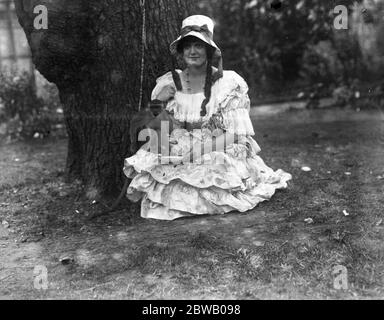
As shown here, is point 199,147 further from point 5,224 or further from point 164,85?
point 5,224

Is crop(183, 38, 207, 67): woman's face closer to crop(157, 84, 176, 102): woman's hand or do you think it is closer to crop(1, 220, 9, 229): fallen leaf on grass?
crop(157, 84, 176, 102): woman's hand

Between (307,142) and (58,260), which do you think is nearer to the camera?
(58,260)

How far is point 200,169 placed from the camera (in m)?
4.25

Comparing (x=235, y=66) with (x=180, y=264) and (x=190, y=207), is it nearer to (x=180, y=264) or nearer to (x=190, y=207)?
(x=190, y=207)

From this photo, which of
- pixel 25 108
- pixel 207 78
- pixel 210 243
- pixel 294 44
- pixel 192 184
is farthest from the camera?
pixel 294 44

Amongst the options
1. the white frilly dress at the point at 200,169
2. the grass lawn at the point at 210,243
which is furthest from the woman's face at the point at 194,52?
the grass lawn at the point at 210,243

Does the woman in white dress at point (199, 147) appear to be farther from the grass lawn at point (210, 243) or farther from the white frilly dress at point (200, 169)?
the grass lawn at point (210, 243)

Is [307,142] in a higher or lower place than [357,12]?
lower

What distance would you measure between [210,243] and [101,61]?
1.70 metres

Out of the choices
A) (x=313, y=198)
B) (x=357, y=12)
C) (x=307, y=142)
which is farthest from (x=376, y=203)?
(x=357, y=12)

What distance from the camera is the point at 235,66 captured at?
9.11 metres

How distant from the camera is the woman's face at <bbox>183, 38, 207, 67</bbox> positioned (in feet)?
13.9

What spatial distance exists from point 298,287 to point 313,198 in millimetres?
1516

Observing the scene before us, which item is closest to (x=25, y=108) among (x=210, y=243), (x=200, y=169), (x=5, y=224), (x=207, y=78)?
(x=5, y=224)
